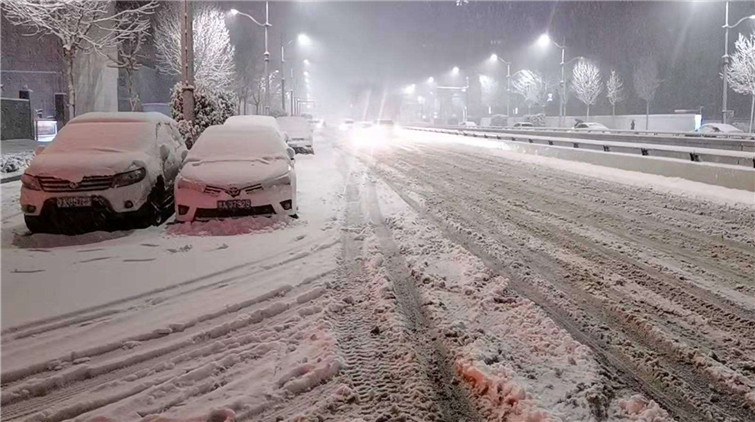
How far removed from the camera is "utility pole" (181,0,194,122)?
15.1 m

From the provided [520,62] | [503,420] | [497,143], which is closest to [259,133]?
[503,420]

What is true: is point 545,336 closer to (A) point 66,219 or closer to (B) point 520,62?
(A) point 66,219

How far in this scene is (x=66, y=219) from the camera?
27.2 ft

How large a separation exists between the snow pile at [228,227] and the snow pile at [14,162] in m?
10.6

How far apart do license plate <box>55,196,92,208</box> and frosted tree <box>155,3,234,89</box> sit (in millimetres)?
28751

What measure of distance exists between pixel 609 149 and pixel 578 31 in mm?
54394

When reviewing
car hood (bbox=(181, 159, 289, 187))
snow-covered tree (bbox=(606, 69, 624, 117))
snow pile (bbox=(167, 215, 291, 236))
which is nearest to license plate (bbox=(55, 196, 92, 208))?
snow pile (bbox=(167, 215, 291, 236))

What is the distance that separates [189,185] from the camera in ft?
28.5

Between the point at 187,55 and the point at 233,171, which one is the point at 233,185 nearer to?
the point at 233,171

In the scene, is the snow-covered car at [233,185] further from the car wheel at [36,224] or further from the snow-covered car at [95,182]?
the car wheel at [36,224]

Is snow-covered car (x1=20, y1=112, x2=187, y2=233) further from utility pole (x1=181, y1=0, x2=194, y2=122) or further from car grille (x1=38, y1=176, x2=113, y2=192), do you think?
utility pole (x1=181, y1=0, x2=194, y2=122)

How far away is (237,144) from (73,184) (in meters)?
2.79

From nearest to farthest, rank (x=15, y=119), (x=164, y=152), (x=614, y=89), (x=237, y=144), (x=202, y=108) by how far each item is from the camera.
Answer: (x=164, y=152) → (x=237, y=144) → (x=202, y=108) → (x=15, y=119) → (x=614, y=89)

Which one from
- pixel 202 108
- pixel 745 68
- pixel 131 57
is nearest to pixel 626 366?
pixel 202 108
